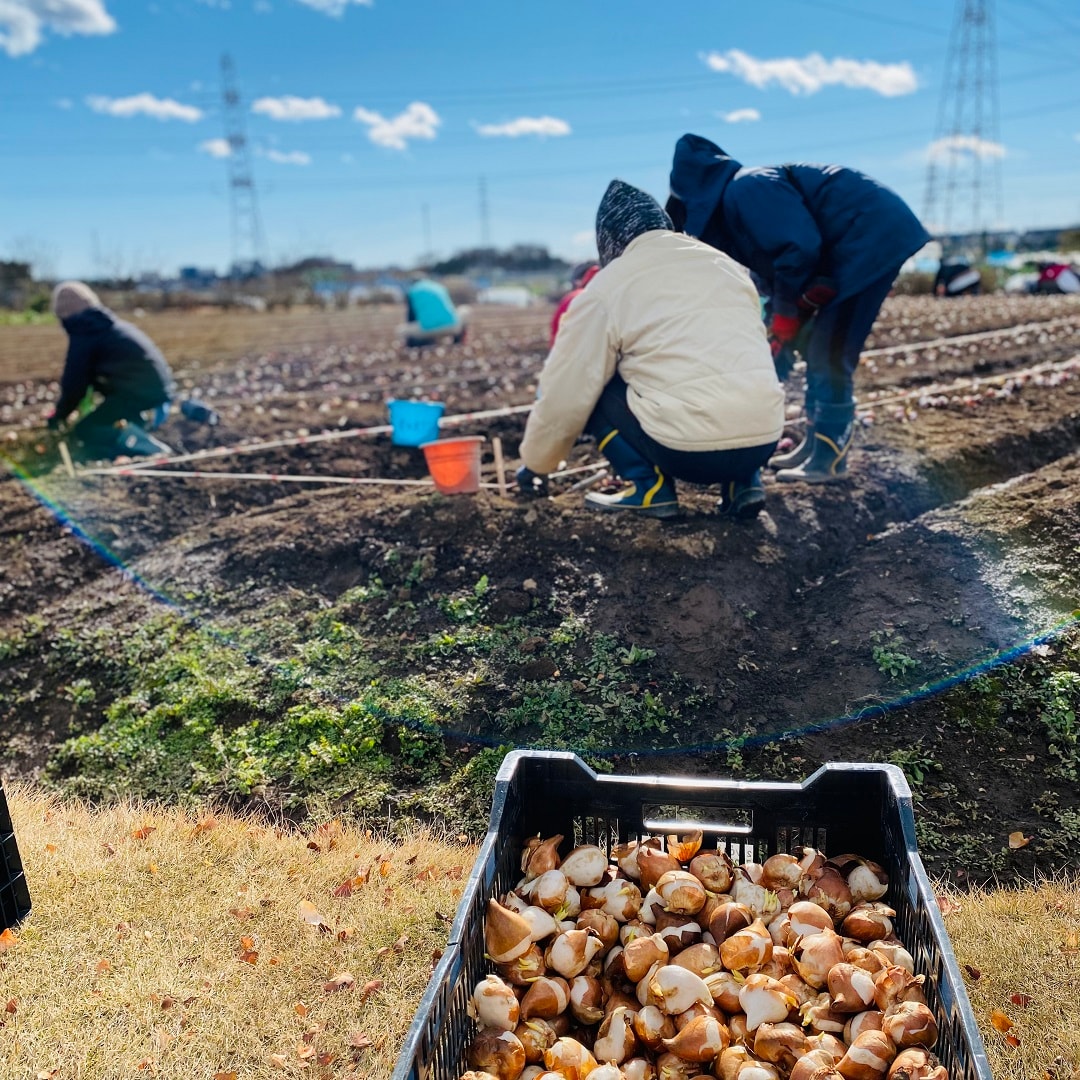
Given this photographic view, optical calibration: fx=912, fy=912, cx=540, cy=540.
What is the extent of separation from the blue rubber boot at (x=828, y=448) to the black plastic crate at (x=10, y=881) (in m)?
3.95

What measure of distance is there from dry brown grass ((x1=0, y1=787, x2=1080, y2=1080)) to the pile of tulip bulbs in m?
0.43

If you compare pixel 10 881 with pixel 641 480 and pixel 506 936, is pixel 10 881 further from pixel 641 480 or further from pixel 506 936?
pixel 641 480

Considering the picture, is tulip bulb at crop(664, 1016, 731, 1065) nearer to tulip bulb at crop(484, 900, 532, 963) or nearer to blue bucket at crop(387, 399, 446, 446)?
tulip bulb at crop(484, 900, 532, 963)

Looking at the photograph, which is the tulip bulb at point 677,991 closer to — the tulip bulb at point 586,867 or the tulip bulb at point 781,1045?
the tulip bulb at point 781,1045

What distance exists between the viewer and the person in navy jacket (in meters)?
4.38

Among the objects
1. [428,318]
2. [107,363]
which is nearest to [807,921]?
[107,363]

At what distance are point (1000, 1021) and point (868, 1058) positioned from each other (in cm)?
60

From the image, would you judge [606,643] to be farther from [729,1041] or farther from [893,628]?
[729,1041]

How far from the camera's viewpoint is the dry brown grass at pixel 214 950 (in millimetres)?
2057

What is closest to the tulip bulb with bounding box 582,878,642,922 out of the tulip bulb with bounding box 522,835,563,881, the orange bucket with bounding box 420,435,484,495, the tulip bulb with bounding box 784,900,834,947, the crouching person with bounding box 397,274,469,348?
the tulip bulb with bounding box 522,835,563,881

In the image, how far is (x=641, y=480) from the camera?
4277mm

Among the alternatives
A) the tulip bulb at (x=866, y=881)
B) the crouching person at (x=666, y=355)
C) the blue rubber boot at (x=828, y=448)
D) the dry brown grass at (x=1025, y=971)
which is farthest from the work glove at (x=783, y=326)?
the tulip bulb at (x=866, y=881)

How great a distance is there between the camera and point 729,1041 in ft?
5.62

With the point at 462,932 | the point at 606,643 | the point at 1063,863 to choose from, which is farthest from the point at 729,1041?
the point at 606,643
